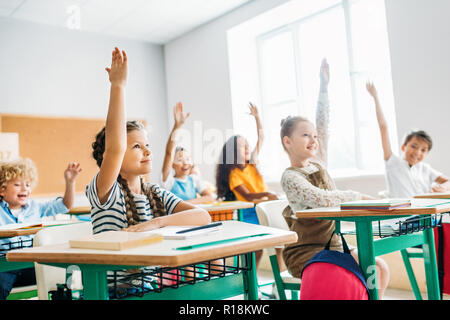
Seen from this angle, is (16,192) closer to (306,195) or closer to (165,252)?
(306,195)

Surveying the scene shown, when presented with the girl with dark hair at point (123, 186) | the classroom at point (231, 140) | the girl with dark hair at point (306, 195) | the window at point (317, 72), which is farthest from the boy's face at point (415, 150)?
the girl with dark hair at point (123, 186)

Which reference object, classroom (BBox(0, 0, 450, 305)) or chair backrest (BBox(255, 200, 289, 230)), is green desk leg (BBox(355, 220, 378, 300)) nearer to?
classroom (BBox(0, 0, 450, 305))

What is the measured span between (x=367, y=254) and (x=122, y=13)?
4.53m

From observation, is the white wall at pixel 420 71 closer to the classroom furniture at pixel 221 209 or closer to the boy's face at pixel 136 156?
the classroom furniture at pixel 221 209

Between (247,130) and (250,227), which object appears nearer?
(250,227)

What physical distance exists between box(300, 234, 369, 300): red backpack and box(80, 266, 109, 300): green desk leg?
0.62m

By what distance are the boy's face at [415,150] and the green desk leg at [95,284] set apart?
266cm

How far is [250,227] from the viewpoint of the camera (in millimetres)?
1104

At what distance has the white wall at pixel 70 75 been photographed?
198 inches

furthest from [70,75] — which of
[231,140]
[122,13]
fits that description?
[231,140]

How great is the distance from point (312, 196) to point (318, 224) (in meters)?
0.12

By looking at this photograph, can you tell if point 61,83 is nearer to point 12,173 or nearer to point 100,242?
point 12,173

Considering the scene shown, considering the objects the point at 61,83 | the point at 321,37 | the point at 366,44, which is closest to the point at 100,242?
the point at 366,44
